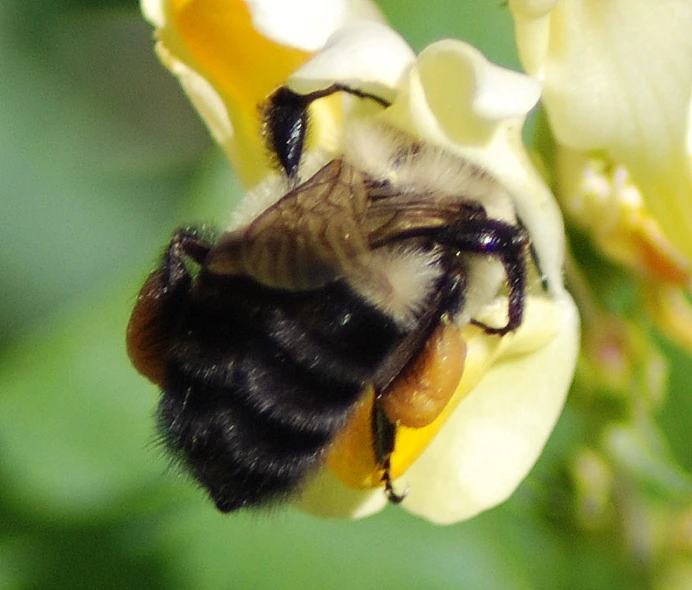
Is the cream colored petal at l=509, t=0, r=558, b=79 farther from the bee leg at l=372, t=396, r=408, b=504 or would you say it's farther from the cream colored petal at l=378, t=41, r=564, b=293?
the bee leg at l=372, t=396, r=408, b=504

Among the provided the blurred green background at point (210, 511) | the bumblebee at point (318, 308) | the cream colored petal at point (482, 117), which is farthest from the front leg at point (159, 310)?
the blurred green background at point (210, 511)

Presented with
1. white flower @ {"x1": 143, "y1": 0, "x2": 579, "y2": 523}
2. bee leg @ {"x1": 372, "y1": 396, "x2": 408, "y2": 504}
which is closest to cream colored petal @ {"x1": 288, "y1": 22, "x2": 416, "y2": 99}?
white flower @ {"x1": 143, "y1": 0, "x2": 579, "y2": 523}

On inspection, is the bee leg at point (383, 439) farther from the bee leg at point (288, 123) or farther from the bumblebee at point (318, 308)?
the bee leg at point (288, 123)

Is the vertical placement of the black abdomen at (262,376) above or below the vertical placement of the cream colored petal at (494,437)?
above

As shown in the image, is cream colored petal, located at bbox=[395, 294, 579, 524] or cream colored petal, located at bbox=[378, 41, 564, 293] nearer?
cream colored petal, located at bbox=[378, 41, 564, 293]

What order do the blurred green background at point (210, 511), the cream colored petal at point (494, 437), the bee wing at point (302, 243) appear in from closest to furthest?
the bee wing at point (302, 243) → the cream colored petal at point (494, 437) → the blurred green background at point (210, 511)

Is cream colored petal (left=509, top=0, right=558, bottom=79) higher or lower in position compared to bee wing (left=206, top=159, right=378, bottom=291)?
lower

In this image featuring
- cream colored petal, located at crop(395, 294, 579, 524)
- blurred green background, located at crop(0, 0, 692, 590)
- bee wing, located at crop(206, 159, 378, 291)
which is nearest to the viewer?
bee wing, located at crop(206, 159, 378, 291)
